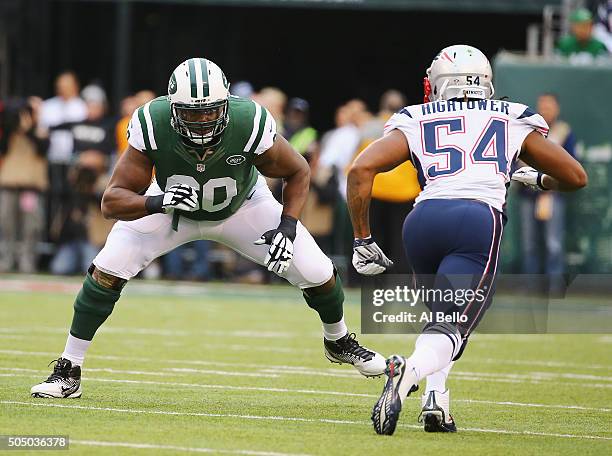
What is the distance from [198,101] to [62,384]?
1615 millimetres

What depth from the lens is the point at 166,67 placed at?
2023 cm

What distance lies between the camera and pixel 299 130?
52.4 ft

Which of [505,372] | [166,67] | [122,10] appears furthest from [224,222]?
[166,67]

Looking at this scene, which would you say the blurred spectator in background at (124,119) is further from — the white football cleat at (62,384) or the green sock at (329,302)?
the white football cleat at (62,384)

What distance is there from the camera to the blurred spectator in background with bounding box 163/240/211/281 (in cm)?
1633

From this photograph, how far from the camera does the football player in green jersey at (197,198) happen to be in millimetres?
7148

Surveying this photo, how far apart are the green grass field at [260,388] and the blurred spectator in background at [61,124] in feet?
10.4

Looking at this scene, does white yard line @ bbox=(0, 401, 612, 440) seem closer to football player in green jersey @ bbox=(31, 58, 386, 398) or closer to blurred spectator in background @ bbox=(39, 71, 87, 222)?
football player in green jersey @ bbox=(31, 58, 386, 398)

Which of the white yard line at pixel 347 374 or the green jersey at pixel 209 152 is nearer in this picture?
the green jersey at pixel 209 152

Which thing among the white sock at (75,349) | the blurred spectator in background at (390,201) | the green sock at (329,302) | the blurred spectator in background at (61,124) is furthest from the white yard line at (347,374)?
the blurred spectator in background at (61,124)

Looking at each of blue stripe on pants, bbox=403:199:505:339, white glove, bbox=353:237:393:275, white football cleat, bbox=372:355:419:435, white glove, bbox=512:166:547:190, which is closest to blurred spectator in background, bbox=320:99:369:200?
Result: white glove, bbox=512:166:547:190

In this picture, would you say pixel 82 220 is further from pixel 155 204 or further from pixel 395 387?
pixel 395 387

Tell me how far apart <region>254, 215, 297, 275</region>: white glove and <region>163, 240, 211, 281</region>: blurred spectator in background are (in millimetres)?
8769

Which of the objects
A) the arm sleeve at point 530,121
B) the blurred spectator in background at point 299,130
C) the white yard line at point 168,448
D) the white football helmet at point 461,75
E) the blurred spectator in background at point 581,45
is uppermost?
the white football helmet at point 461,75
